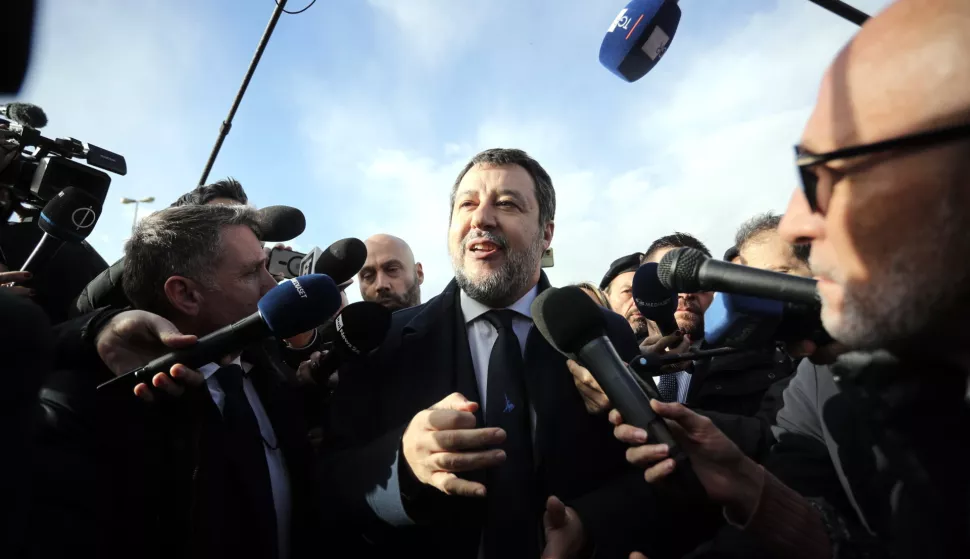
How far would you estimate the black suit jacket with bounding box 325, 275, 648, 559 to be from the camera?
1690mm

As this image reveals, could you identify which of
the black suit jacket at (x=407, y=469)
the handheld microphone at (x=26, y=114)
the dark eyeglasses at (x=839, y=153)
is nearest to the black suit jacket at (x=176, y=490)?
the black suit jacket at (x=407, y=469)

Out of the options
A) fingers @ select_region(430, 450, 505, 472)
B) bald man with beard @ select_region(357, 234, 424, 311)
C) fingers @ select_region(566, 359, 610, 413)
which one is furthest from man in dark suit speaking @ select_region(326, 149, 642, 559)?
bald man with beard @ select_region(357, 234, 424, 311)

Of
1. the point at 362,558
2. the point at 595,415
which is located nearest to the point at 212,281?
the point at 362,558

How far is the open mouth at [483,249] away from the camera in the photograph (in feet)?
8.04

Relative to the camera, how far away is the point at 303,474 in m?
2.10

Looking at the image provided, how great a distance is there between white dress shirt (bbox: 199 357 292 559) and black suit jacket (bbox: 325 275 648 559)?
0.71 ft

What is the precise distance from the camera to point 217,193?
3.92 meters

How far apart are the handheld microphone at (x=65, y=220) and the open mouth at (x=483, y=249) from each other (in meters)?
1.58

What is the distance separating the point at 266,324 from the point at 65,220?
4.04 feet

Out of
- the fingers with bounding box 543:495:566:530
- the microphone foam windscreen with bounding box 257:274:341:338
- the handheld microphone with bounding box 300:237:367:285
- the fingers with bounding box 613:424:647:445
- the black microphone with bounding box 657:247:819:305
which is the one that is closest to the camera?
the black microphone with bounding box 657:247:819:305

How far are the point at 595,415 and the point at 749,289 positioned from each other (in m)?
0.99

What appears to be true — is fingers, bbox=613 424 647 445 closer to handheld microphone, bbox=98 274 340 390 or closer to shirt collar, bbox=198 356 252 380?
handheld microphone, bbox=98 274 340 390

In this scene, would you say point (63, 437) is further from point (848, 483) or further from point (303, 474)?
point (848, 483)

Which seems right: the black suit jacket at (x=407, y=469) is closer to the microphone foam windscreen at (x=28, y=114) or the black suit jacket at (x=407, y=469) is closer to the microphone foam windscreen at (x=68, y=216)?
the microphone foam windscreen at (x=68, y=216)
